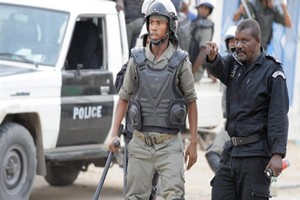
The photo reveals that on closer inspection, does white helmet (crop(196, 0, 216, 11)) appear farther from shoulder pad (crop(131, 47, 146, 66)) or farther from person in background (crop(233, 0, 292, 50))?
shoulder pad (crop(131, 47, 146, 66))

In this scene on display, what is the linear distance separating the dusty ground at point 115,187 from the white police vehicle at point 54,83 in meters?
0.38

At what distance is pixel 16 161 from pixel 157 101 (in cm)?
271

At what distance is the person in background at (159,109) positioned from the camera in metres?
7.08

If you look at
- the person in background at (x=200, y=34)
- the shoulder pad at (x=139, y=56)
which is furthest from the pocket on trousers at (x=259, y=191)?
the person in background at (x=200, y=34)

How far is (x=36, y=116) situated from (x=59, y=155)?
0.50 meters

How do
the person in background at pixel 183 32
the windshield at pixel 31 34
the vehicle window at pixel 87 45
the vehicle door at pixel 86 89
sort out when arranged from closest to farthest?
the vehicle door at pixel 86 89, the windshield at pixel 31 34, the vehicle window at pixel 87 45, the person in background at pixel 183 32

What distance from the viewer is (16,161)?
9391 mm

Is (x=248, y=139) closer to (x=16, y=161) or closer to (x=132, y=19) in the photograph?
(x=16, y=161)

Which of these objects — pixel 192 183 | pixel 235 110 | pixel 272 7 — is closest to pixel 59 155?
pixel 192 183

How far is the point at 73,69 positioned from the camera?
34.4 ft

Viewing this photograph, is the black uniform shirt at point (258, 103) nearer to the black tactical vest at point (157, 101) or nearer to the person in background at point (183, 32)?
the black tactical vest at point (157, 101)

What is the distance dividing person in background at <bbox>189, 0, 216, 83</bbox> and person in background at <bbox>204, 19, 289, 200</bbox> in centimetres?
552

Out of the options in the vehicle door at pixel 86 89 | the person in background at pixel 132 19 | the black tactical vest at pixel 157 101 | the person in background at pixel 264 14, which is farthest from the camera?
the person in background at pixel 264 14

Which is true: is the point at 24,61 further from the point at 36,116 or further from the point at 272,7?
the point at 272,7
